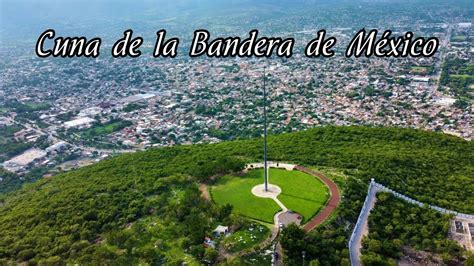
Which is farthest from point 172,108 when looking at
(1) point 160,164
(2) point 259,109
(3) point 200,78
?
(1) point 160,164

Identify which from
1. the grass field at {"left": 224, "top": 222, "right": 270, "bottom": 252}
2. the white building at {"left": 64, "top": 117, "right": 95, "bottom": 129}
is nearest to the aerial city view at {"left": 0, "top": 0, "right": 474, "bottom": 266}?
the grass field at {"left": 224, "top": 222, "right": 270, "bottom": 252}

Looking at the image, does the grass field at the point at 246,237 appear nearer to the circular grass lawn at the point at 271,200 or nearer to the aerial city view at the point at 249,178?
the aerial city view at the point at 249,178

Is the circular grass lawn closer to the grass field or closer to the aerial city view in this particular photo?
the aerial city view

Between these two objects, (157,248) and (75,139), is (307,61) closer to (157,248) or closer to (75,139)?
(75,139)

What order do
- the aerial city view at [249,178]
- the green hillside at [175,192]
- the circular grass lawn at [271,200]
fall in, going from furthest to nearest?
the circular grass lawn at [271,200] → the green hillside at [175,192] → the aerial city view at [249,178]

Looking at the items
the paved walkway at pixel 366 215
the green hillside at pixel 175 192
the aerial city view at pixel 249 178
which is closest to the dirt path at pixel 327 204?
the aerial city view at pixel 249 178

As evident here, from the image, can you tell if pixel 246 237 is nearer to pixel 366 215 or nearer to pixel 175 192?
pixel 366 215
